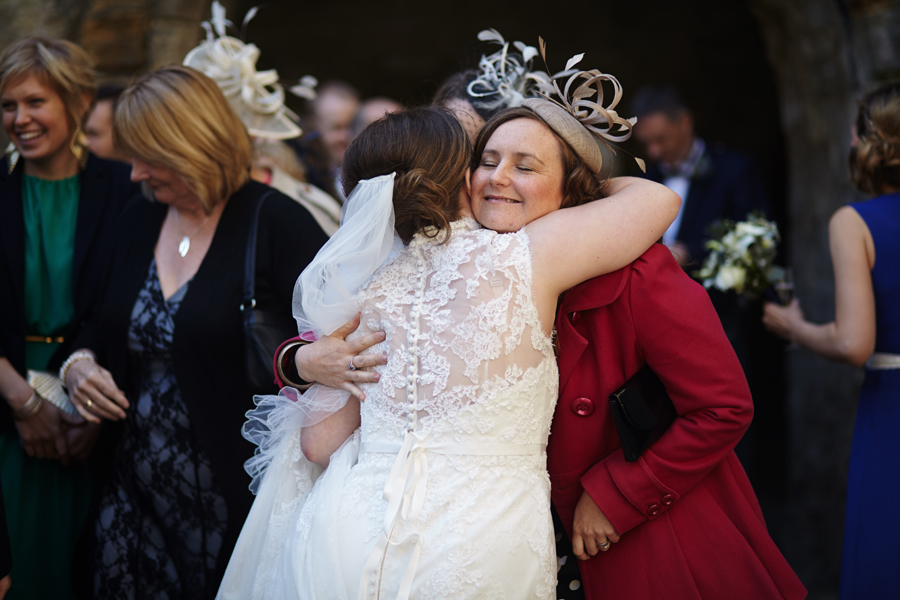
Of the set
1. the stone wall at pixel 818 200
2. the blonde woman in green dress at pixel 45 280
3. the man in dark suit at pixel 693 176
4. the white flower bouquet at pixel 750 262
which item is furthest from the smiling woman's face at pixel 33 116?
the stone wall at pixel 818 200

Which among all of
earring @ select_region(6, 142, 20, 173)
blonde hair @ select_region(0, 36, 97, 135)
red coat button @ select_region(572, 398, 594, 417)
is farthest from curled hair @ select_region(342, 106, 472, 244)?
earring @ select_region(6, 142, 20, 173)

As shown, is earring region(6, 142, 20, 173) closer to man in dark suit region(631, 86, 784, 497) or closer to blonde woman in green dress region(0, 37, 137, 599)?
blonde woman in green dress region(0, 37, 137, 599)

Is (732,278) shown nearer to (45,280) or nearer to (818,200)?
(818,200)

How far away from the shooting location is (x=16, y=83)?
295cm

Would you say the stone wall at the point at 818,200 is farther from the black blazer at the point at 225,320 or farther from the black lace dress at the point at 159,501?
the black lace dress at the point at 159,501

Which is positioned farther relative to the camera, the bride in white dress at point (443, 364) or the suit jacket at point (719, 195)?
the suit jacket at point (719, 195)

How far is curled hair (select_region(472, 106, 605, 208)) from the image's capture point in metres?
2.00

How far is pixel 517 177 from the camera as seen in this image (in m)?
1.94

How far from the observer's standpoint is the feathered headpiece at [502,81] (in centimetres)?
251

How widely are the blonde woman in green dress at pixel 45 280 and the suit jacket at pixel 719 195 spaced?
332cm

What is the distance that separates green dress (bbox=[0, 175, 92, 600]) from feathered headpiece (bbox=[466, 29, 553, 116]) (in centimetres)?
182

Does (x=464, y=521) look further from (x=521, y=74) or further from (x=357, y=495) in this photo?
(x=521, y=74)

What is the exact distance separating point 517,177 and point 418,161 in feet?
0.92

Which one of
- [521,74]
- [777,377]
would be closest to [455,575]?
[521,74]
